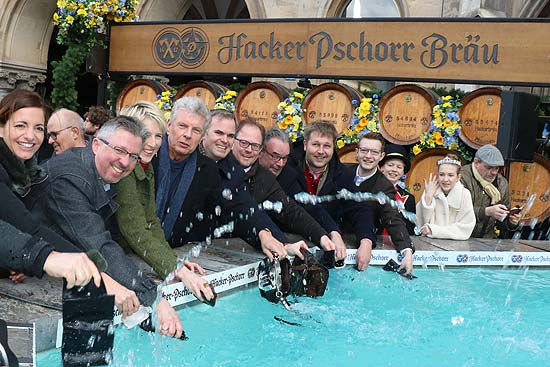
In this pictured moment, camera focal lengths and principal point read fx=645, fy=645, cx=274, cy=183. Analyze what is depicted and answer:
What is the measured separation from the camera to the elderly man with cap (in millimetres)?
5105

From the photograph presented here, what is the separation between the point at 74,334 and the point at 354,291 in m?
2.25

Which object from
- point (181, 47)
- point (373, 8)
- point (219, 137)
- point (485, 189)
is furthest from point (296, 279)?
point (373, 8)

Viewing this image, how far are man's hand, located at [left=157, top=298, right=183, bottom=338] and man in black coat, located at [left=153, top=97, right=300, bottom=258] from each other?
0.98 metres

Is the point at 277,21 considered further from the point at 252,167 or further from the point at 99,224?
the point at 99,224

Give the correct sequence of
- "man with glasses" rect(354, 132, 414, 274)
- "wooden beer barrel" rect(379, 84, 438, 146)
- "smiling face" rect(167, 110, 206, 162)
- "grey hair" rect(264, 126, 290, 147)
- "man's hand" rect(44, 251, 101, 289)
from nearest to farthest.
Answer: "man's hand" rect(44, 251, 101, 289) → "smiling face" rect(167, 110, 206, 162) → "grey hair" rect(264, 126, 290, 147) → "man with glasses" rect(354, 132, 414, 274) → "wooden beer barrel" rect(379, 84, 438, 146)

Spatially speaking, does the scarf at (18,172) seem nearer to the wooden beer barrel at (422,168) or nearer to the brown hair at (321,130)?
the brown hair at (321,130)

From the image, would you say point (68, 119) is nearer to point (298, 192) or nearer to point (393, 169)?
point (298, 192)

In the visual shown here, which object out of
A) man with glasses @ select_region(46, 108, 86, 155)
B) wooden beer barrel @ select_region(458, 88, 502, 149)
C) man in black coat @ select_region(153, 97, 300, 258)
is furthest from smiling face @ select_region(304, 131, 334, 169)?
wooden beer barrel @ select_region(458, 88, 502, 149)

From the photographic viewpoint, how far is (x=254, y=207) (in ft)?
12.2

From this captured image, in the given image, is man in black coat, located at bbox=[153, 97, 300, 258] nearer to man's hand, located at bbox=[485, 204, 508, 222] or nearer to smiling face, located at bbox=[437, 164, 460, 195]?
smiling face, located at bbox=[437, 164, 460, 195]

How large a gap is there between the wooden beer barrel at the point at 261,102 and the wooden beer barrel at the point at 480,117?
182cm

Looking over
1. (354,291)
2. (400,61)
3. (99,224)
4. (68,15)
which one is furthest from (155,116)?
(68,15)

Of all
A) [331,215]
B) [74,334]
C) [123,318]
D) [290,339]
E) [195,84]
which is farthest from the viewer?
[195,84]

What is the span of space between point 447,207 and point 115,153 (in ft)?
9.94
